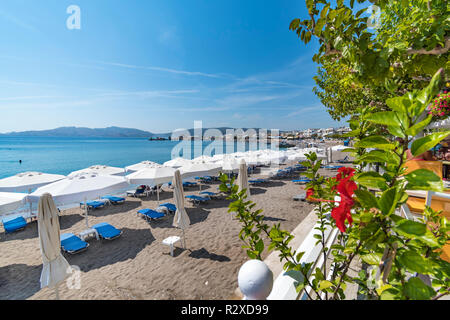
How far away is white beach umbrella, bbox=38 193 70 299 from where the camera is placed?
15.8 feet

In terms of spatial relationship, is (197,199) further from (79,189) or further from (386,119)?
(386,119)

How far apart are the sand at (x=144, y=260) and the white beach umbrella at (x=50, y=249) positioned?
758 mm

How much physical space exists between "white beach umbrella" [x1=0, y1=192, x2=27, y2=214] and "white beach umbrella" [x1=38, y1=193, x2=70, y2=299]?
12.4 ft

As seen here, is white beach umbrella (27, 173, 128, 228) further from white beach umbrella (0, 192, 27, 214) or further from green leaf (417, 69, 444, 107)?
green leaf (417, 69, 444, 107)

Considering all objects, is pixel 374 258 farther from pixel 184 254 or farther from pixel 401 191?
pixel 184 254

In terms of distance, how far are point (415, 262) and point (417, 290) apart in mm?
140

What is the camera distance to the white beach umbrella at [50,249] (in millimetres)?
4801

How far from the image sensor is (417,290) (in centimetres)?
76

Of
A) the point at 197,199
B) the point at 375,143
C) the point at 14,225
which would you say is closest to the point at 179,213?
the point at 197,199

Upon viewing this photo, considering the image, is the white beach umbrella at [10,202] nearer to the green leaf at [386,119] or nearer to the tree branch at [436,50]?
the green leaf at [386,119]

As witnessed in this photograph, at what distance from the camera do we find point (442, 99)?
300cm
